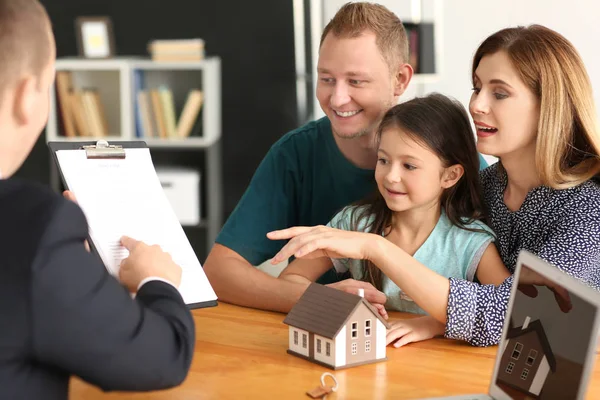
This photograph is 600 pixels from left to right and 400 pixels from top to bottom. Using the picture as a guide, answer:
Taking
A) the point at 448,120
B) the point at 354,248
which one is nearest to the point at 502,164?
the point at 448,120

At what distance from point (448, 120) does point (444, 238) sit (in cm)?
28

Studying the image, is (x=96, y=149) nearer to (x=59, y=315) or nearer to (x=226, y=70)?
(x=59, y=315)

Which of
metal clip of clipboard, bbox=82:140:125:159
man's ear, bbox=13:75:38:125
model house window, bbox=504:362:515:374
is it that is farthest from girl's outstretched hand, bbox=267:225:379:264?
man's ear, bbox=13:75:38:125

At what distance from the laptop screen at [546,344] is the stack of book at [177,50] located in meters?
3.62

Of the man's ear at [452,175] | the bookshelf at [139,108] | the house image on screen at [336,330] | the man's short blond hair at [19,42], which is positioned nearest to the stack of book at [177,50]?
the bookshelf at [139,108]

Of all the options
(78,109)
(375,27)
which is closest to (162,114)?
(78,109)

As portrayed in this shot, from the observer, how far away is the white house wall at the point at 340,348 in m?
1.61

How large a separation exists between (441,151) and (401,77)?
0.40m

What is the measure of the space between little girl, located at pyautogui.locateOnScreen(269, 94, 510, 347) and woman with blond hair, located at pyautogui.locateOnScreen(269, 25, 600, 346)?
0.09 meters

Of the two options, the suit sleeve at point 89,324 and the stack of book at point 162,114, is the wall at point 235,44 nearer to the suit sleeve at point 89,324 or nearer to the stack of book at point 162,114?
the stack of book at point 162,114

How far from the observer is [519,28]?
77.5 inches

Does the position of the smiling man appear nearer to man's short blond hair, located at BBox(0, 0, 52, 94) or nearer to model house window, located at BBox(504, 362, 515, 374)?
model house window, located at BBox(504, 362, 515, 374)

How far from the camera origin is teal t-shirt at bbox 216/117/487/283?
2.32 m

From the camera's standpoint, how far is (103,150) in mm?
1763
